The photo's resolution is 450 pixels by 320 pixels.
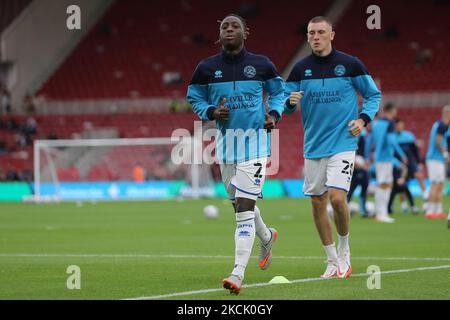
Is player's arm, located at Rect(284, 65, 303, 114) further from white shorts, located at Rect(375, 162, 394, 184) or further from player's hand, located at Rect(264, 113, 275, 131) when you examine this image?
white shorts, located at Rect(375, 162, 394, 184)

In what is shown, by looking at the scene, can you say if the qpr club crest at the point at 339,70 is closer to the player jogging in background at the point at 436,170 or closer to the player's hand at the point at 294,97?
the player's hand at the point at 294,97

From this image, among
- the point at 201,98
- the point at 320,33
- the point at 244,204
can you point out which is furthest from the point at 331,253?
the point at 320,33

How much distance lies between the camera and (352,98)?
11.3 metres

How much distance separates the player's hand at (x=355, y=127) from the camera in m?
10.8

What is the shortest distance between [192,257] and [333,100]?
3.56m

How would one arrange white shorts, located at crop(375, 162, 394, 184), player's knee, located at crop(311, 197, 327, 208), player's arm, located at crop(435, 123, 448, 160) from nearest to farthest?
player's knee, located at crop(311, 197, 327, 208) < player's arm, located at crop(435, 123, 448, 160) < white shorts, located at crop(375, 162, 394, 184)

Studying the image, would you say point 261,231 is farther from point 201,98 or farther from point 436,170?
point 436,170

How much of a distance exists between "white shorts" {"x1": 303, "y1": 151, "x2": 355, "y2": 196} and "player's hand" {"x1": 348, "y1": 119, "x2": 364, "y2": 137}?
37 centimetres

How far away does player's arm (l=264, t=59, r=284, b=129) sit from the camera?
1034 centimetres

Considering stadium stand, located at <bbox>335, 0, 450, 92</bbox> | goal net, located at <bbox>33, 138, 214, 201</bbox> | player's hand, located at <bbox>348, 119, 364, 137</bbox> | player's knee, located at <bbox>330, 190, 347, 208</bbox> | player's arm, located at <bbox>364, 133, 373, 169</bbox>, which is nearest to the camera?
player's hand, located at <bbox>348, 119, 364, 137</bbox>

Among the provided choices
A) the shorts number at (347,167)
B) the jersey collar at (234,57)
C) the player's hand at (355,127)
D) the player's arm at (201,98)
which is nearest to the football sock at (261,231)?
the shorts number at (347,167)

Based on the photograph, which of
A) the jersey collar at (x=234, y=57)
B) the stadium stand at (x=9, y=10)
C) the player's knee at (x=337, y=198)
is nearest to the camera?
the jersey collar at (x=234, y=57)

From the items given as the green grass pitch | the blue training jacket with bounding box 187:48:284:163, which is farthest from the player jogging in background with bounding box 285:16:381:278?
the blue training jacket with bounding box 187:48:284:163

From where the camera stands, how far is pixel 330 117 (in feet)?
36.8
